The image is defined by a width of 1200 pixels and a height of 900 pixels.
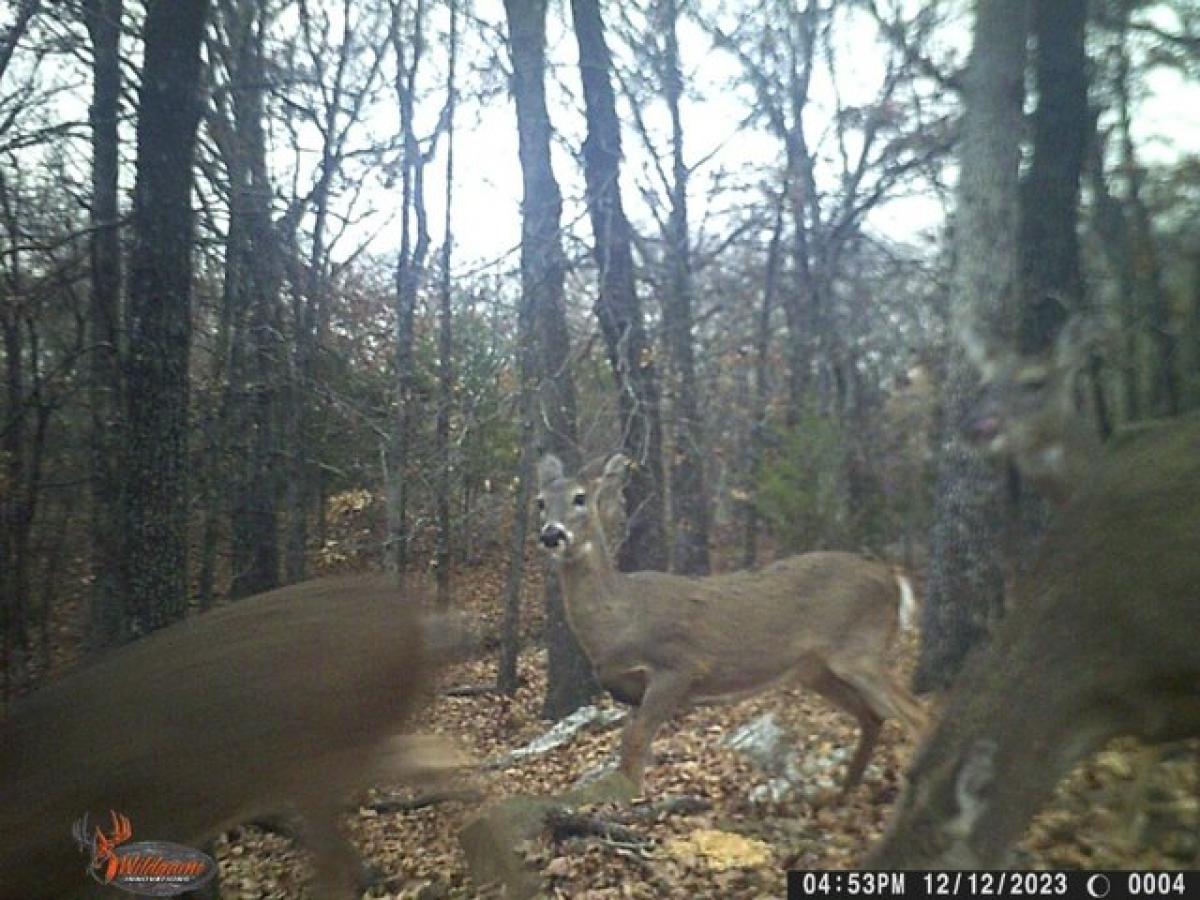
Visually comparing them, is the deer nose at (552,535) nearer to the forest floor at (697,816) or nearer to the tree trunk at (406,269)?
the forest floor at (697,816)

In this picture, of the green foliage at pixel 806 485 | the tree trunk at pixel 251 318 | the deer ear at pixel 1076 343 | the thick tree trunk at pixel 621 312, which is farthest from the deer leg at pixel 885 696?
the tree trunk at pixel 251 318

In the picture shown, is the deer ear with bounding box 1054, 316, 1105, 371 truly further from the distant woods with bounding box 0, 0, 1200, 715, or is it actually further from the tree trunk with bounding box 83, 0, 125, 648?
the tree trunk with bounding box 83, 0, 125, 648

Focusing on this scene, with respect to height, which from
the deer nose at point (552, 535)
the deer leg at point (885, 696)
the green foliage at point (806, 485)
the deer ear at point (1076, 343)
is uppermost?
the deer ear at point (1076, 343)

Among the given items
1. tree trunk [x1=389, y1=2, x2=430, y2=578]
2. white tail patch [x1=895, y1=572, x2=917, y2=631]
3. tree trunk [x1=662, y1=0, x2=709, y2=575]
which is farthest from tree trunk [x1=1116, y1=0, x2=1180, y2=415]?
tree trunk [x1=389, y1=2, x2=430, y2=578]

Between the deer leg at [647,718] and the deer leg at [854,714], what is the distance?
0.51 meters

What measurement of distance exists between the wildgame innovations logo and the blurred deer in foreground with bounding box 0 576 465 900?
0.09ft

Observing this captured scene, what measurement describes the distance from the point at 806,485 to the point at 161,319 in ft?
7.93

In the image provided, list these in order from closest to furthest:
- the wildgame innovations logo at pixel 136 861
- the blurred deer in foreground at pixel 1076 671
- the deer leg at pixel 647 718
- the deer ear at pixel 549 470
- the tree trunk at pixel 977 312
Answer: the blurred deer in foreground at pixel 1076 671
the wildgame innovations logo at pixel 136 861
the tree trunk at pixel 977 312
the deer leg at pixel 647 718
the deer ear at pixel 549 470

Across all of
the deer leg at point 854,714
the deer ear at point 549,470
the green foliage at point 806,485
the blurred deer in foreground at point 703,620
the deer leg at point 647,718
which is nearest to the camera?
the deer leg at point 854,714

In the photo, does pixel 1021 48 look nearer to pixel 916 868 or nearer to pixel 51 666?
pixel 916 868

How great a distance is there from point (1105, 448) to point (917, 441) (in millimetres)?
584

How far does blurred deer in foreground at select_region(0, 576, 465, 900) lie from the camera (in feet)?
9.67

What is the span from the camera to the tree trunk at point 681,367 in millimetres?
3939

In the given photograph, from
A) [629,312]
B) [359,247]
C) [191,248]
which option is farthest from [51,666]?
[629,312]
